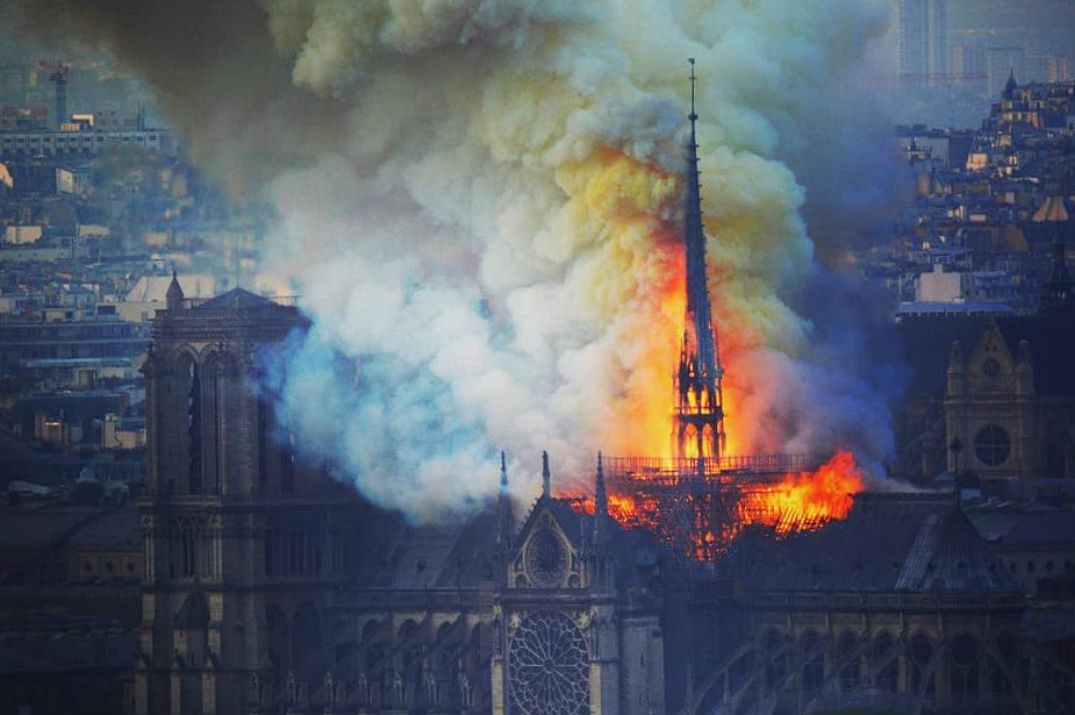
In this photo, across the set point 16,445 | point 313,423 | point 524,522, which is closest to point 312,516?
point 313,423

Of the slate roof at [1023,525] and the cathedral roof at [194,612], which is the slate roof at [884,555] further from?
the cathedral roof at [194,612]

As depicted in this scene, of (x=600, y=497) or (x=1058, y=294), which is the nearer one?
(x=600, y=497)

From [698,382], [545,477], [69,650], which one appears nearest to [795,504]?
[698,382]

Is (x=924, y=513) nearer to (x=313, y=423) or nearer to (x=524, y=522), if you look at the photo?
(x=524, y=522)

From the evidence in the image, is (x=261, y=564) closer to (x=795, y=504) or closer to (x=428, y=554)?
(x=428, y=554)

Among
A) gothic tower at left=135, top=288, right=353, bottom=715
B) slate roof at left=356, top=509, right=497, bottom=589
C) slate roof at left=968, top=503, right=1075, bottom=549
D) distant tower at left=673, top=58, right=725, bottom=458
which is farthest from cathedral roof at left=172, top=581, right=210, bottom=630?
slate roof at left=968, top=503, right=1075, bottom=549

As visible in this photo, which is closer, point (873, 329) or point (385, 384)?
point (385, 384)
